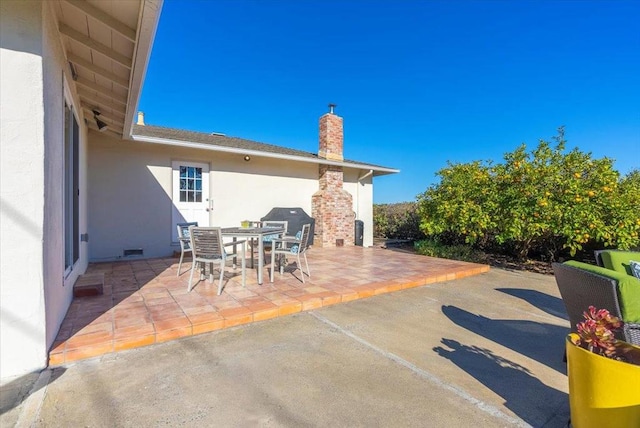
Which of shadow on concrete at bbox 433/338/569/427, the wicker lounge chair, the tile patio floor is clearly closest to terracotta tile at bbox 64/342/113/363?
the tile patio floor

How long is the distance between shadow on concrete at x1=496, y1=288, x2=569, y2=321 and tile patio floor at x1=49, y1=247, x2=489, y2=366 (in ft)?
3.52

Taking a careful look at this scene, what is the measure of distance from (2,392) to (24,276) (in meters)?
0.79

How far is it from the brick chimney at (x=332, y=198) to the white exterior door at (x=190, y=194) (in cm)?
346

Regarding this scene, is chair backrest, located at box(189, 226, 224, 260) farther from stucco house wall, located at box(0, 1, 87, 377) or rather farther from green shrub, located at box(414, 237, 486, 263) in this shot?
green shrub, located at box(414, 237, 486, 263)

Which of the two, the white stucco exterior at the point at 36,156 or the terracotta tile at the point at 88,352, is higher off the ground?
the white stucco exterior at the point at 36,156

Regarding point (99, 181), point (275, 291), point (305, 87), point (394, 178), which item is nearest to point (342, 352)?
point (275, 291)

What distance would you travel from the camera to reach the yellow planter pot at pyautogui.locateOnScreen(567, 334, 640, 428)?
4.80ft

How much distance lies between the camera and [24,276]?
2.24m

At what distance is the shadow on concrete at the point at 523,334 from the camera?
9.27ft

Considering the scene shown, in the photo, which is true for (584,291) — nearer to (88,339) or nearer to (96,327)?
(88,339)

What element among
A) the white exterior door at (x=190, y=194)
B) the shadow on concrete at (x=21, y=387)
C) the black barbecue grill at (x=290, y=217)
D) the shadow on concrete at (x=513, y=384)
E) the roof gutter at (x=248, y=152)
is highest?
the roof gutter at (x=248, y=152)

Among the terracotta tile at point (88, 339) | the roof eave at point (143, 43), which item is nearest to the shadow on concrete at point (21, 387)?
the terracotta tile at point (88, 339)

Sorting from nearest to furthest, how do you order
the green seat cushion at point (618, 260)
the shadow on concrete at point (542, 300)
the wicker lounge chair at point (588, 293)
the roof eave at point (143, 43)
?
the wicker lounge chair at point (588, 293) < the roof eave at point (143, 43) < the green seat cushion at point (618, 260) < the shadow on concrete at point (542, 300)

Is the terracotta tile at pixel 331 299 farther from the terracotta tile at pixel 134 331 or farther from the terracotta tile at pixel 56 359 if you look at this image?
the terracotta tile at pixel 56 359
